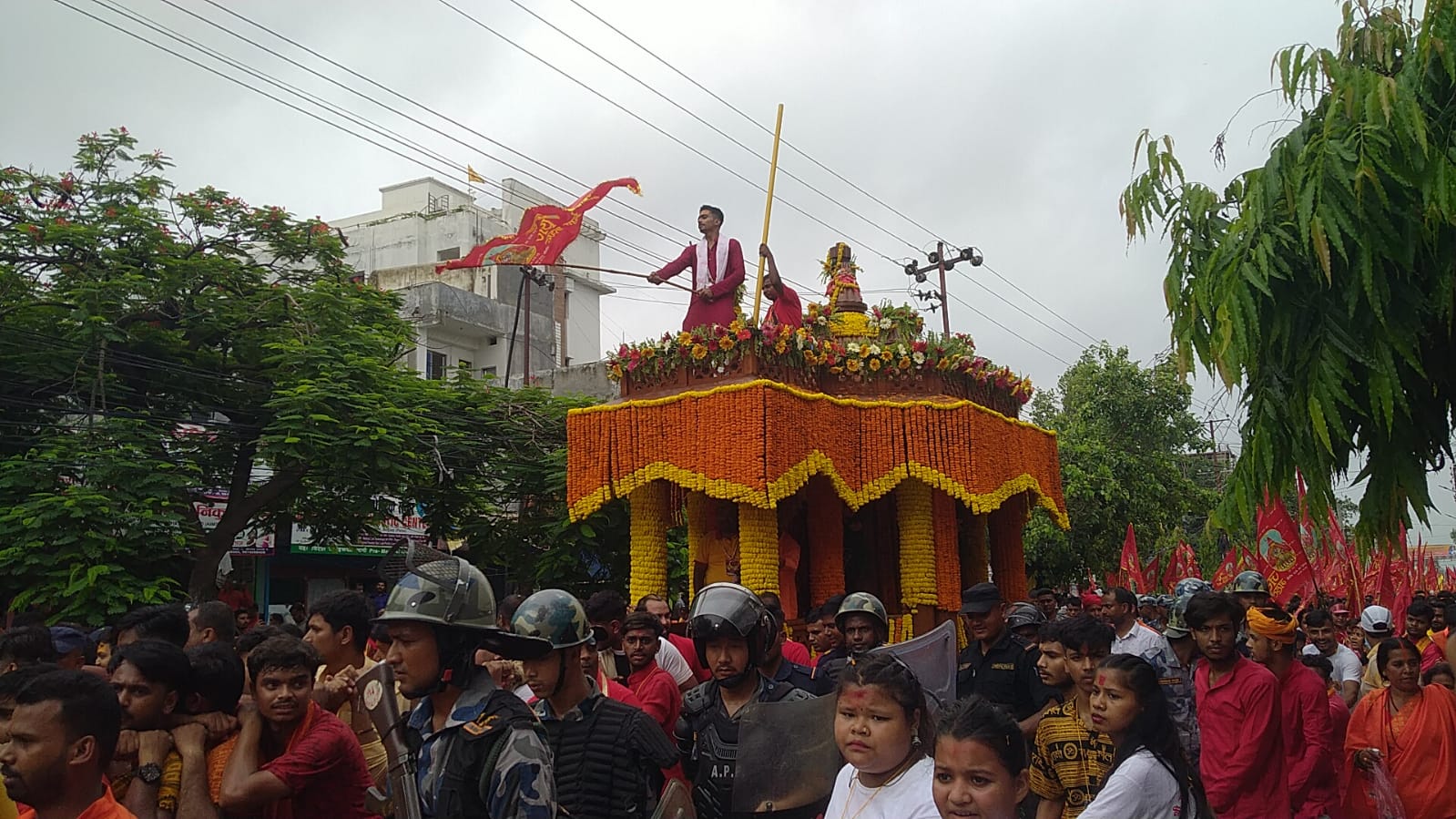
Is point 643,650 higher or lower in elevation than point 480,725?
higher

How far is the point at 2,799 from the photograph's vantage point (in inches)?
84.1

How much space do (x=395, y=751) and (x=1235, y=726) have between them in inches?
146

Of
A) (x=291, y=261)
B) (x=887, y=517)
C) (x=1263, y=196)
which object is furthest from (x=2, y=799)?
(x=291, y=261)

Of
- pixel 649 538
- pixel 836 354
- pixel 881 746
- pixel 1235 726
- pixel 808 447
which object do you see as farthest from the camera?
pixel 649 538

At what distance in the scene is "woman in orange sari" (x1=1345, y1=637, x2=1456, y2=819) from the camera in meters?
5.49

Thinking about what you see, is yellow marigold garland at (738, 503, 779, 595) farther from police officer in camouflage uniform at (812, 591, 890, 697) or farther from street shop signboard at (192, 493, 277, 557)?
street shop signboard at (192, 493, 277, 557)

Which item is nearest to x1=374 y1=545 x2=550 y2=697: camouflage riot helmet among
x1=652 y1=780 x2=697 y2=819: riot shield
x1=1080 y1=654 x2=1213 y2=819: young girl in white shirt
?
x1=652 y1=780 x2=697 y2=819: riot shield

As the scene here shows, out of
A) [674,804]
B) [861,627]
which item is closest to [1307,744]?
[861,627]

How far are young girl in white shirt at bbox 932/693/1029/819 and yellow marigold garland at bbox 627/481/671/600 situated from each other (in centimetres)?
944

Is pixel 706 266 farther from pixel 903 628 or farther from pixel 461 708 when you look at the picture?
pixel 461 708

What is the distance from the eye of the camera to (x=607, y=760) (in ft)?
12.0

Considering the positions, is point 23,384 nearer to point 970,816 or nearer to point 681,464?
point 681,464

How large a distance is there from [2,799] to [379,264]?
34.9 metres

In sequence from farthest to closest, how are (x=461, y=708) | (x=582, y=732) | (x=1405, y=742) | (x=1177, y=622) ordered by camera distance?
(x=1177, y=622) < (x=1405, y=742) < (x=582, y=732) < (x=461, y=708)
